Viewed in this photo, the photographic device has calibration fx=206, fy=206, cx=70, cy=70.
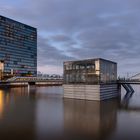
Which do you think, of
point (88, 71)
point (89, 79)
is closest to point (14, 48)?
point (88, 71)

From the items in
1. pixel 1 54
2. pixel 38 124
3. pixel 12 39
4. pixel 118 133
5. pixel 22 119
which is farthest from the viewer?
pixel 12 39

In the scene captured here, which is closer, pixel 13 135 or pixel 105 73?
pixel 13 135

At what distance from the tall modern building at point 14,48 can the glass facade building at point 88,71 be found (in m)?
113

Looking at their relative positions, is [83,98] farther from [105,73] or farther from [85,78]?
[105,73]

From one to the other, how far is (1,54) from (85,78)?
128846 mm

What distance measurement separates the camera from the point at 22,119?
102ft

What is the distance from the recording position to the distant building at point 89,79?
57.7 metres

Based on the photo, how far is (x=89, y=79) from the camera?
59.5m

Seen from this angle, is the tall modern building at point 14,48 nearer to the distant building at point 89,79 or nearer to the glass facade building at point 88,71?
the glass facade building at point 88,71

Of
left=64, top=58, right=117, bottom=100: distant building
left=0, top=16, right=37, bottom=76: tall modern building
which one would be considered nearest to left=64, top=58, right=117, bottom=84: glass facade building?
left=64, top=58, right=117, bottom=100: distant building

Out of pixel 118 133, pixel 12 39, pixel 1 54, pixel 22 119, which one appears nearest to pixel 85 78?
pixel 22 119

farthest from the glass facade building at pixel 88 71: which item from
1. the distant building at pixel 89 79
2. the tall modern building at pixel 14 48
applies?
the tall modern building at pixel 14 48

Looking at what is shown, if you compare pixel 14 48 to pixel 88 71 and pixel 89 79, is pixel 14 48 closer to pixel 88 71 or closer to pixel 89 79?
pixel 88 71

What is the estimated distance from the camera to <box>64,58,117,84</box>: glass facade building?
5870 centimetres
